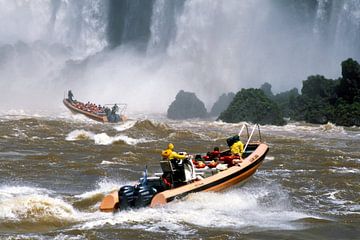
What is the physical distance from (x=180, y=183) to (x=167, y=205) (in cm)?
116

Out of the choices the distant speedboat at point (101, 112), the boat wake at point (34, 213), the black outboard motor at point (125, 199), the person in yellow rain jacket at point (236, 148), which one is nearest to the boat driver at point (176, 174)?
the black outboard motor at point (125, 199)

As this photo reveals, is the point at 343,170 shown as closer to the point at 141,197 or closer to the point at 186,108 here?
the point at 141,197

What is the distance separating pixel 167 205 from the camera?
34.3ft

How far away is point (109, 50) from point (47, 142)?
5852 centimetres

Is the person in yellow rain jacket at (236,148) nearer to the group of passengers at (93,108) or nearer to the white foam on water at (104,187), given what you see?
the white foam on water at (104,187)

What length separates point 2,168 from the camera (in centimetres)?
1548

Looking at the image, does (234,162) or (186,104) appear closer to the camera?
(234,162)

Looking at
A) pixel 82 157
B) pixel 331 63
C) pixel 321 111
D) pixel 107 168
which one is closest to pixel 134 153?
pixel 82 157

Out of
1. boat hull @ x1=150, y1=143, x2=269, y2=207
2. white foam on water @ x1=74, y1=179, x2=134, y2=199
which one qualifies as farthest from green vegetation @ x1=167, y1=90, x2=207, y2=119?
white foam on water @ x1=74, y1=179, x2=134, y2=199

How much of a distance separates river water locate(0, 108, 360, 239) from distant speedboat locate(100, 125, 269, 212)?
0.62 ft

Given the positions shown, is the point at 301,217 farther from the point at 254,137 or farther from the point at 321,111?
the point at 321,111

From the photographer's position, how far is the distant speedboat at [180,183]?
34.6ft

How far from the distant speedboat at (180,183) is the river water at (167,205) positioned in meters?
0.19

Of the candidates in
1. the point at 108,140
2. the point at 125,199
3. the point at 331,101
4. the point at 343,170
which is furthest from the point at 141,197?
the point at 331,101
